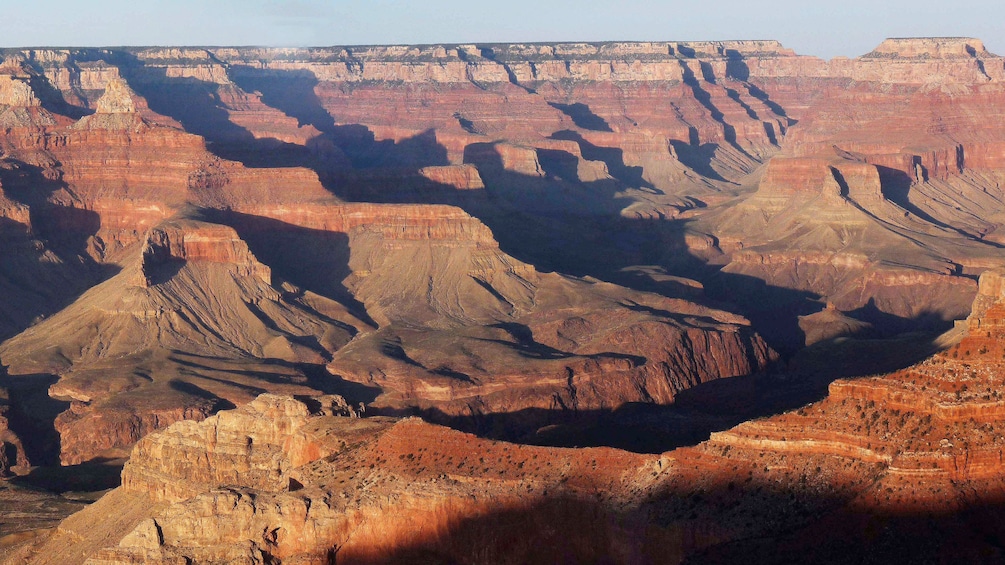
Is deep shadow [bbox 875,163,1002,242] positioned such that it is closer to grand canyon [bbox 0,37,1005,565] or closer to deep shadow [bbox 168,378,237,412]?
grand canyon [bbox 0,37,1005,565]

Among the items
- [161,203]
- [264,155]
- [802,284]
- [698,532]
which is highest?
[264,155]

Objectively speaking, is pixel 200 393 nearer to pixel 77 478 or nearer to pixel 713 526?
pixel 77 478

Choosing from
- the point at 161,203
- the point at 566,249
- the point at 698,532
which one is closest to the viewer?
the point at 698,532

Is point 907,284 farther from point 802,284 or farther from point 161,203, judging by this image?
point 161,203

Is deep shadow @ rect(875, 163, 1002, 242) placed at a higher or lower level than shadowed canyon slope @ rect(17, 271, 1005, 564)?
higher

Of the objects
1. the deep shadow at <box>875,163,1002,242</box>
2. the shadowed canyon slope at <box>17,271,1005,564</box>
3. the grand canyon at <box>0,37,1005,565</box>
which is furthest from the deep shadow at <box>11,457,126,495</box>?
the deep shadow at <box>875,163,1002,242</box>

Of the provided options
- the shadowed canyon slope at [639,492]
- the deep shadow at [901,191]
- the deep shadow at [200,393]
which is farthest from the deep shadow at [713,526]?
the deep shadow at [901,191]

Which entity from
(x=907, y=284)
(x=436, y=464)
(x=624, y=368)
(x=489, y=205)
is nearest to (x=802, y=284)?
(x=907, y=284)

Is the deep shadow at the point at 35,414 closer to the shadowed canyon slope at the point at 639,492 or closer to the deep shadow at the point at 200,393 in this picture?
the deep shadow at the point at 200,393

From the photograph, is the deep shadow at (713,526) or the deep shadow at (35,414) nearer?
the deep shadow at (713,526)
